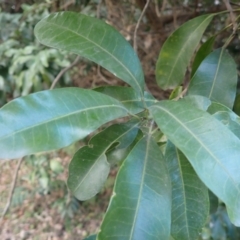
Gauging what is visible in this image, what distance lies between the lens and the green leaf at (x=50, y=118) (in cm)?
37

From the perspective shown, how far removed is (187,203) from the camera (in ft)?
1.70

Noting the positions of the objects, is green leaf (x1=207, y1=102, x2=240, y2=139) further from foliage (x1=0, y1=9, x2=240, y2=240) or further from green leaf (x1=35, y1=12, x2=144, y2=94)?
green leaf (x1=35, y1=12, x2=144, y2=94)

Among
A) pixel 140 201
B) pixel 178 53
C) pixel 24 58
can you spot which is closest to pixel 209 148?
pixel 140 201

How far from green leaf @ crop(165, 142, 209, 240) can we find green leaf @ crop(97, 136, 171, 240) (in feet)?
0.26

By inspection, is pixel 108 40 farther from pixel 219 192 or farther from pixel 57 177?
pixel 57 177

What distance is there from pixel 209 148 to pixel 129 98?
0.68ft

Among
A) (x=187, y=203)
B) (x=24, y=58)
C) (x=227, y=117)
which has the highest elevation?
(x=227, y=117)

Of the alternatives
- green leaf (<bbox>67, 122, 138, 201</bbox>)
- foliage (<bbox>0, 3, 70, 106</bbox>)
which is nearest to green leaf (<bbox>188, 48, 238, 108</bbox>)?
green leaf (<bbox>67, 122, 138, 201</bbox>)

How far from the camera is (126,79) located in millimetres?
524

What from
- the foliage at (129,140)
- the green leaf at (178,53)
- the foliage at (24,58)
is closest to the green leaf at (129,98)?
the foliage at (129,140)

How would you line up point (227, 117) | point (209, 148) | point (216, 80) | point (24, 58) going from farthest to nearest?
point (24, 58) → point (216, 80) → point (227, 117) → point (209, 148)

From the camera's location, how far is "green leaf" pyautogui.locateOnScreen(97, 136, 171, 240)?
0.38 meters

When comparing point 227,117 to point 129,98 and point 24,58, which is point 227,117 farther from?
point 24,58

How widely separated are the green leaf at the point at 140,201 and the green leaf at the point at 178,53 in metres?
0.38
